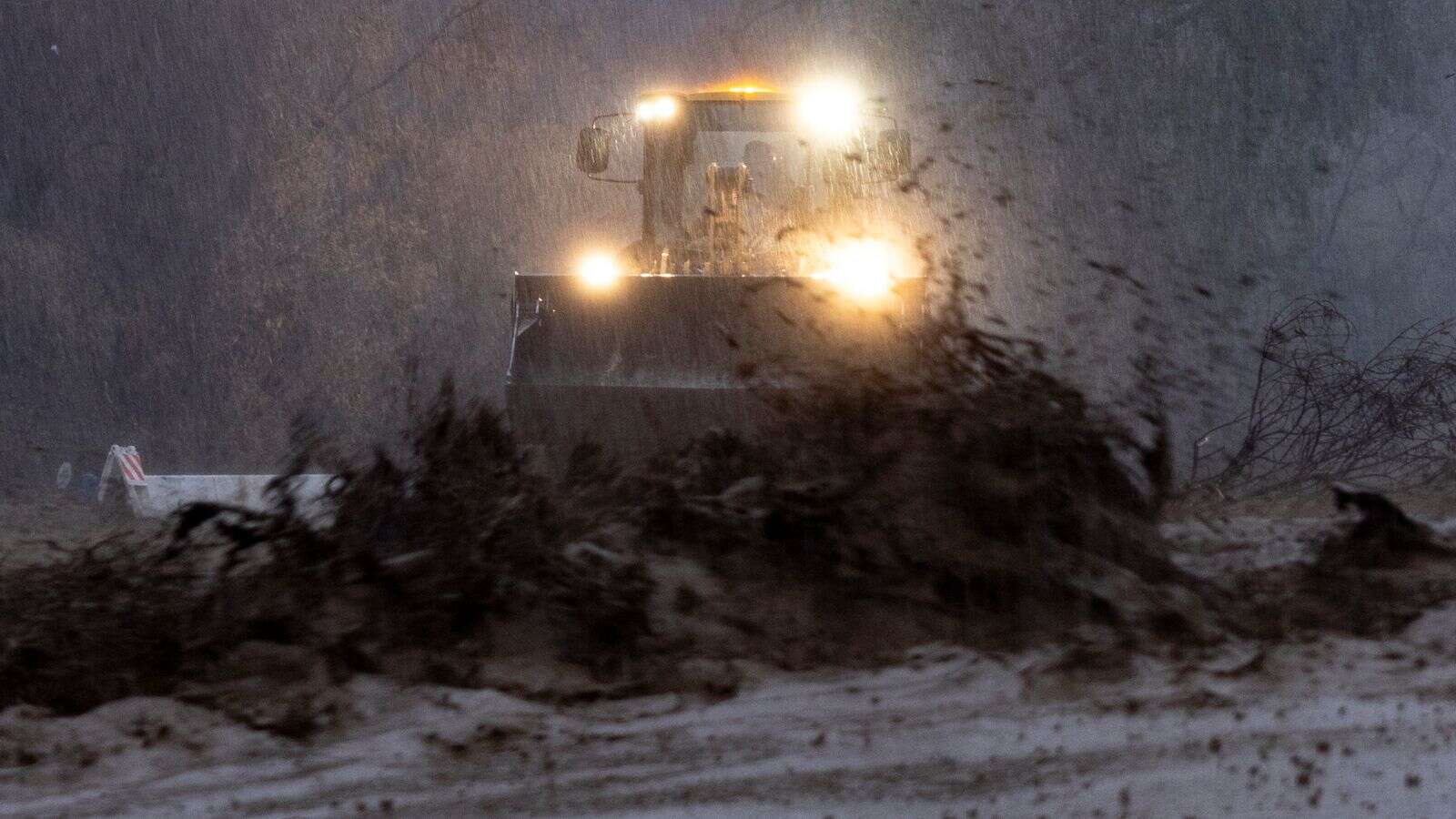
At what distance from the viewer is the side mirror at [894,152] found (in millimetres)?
8609

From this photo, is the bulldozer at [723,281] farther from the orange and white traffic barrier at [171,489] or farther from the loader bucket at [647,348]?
the orange and white traffic barrier at [171,489]

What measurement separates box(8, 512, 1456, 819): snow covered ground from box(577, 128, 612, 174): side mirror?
4.76 metres

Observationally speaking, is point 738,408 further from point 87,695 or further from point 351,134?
point 351,134

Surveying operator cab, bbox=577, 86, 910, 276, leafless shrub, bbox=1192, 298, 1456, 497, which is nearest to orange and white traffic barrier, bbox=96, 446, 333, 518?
operator cab, bbox=577, 86, 910, 276

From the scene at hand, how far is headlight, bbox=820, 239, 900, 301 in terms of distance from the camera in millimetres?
7766

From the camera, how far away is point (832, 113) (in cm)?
A: 898

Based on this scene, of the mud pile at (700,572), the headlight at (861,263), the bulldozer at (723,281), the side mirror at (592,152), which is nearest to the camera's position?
the mud pile at (700,572)

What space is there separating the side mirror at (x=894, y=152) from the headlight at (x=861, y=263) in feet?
1.43

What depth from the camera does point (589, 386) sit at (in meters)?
7.77

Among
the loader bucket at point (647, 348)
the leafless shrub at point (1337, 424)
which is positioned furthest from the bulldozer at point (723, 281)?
the leafless shrub at point (1337, 424)

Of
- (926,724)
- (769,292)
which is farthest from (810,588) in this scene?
(769,292)

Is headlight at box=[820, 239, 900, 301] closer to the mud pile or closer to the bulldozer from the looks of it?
the bulldozer

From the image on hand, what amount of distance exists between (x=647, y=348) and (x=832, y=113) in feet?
6.75

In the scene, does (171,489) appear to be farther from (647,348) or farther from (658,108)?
(658,108)
